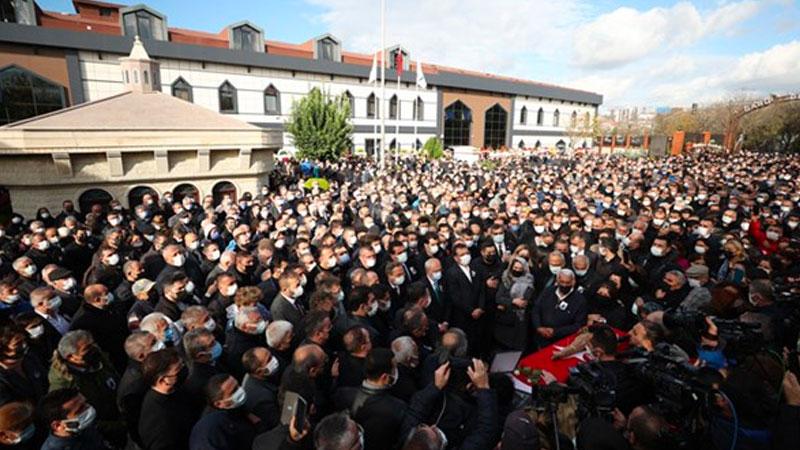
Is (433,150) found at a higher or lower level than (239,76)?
lower

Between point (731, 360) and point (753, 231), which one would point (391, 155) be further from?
point (731, 360)

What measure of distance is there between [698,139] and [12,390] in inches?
2022

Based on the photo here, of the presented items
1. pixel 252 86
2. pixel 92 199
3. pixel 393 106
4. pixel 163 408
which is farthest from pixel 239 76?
pixel 163 408

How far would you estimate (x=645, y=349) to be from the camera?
347 cm

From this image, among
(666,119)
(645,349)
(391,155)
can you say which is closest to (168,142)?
(645,349)

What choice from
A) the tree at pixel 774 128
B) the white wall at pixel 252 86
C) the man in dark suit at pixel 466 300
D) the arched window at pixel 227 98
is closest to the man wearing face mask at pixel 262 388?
the man in dark suit at pixel 466 300

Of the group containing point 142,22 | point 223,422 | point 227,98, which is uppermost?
point 142,22

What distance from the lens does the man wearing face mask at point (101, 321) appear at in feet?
14.9

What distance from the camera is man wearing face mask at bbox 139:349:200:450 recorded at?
9.66ft

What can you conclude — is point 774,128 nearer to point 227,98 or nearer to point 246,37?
point 246,37

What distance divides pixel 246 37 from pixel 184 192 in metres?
21.6

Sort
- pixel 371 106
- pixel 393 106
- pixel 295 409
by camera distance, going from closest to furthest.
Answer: pixel 295 409 → pixel 371 106 → pixel 393 106

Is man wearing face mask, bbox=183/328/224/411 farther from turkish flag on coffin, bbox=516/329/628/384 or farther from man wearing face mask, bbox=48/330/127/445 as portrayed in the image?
turkish flag on coffin, bbox=516/329/628/384

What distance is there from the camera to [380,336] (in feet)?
15.0
